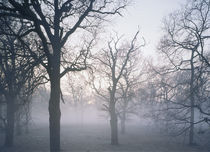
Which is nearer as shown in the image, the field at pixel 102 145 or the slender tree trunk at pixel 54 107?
the slender tree trunk at pixel 54 107

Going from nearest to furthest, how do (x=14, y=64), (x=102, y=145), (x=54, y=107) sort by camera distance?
(x=54, y=107), (x=14, y=64), (x=102, y=145)

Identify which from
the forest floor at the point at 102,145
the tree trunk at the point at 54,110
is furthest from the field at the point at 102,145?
the tree trunk at the point at 54,110

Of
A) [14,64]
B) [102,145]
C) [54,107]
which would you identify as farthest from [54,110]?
[102,145]

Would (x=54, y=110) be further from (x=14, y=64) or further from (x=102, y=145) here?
(x=102, y=145)

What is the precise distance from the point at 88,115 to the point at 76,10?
286 feet

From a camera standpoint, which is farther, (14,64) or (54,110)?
(14,64)

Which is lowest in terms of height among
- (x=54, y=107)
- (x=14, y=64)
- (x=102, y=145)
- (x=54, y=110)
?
Result: (x=102, y=145)

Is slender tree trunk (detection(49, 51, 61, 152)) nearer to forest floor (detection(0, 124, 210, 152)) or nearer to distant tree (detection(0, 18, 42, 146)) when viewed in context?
distant tree (detection(0, 18, 42, 146))

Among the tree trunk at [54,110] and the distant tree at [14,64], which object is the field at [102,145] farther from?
the tree trunk at [54,110]

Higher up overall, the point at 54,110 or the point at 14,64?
the point at 14,64

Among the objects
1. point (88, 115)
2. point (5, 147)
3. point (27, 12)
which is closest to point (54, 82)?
point (27, 12)

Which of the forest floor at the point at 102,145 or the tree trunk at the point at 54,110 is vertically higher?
the tree trunk at the point at 54,110

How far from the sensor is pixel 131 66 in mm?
25750

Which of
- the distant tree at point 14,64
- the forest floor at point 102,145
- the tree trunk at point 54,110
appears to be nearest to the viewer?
the distant tree at point 14,64
